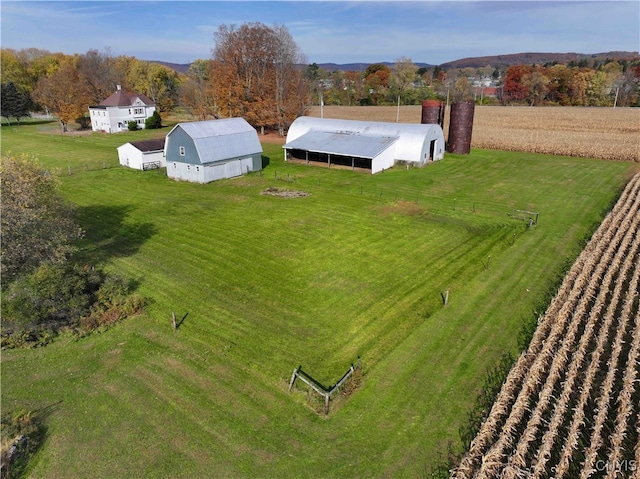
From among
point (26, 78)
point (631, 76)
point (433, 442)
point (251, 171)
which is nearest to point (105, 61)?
point (26, 78)

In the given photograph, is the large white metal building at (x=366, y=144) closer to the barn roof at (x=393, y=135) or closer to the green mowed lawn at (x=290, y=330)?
the barn roof at (x=393, y=135)

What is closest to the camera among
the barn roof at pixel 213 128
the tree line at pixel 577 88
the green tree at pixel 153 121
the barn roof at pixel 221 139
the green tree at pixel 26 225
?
the green tree at pixel 26 225

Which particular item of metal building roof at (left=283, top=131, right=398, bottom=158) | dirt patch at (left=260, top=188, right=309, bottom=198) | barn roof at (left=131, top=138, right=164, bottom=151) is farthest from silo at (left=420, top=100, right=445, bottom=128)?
barn roof at (left=131, top=138, right=164, bottom=151)

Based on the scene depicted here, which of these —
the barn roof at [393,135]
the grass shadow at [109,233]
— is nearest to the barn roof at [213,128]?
the barn roof at [393,135]

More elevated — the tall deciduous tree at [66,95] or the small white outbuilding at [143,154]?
the tall deciduous tree at [66,95]

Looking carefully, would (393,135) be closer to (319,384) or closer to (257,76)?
(257,76)

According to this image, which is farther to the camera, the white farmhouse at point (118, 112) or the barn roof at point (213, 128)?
the white farmhouse at point (118, 112)
